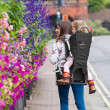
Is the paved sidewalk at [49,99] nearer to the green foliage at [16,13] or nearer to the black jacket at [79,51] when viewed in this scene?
the black jacket at [79,51]

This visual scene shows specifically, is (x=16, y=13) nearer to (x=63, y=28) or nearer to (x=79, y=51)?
(x=63, y=28)

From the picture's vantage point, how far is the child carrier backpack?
555 centimetres

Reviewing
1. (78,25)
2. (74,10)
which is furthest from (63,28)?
(74,10)

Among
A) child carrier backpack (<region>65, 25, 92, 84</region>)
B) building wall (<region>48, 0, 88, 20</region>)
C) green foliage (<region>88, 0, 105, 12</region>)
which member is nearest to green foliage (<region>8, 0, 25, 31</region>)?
child carrier backpack (<region>65, 25, 92, 84</region>)

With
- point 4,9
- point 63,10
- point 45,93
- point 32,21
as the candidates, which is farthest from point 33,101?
point 63,10

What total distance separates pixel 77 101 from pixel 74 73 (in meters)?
0.47

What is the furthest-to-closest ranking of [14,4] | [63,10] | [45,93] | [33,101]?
[63,10], [45,93], [33,101], [14,4]

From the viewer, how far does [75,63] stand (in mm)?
5621

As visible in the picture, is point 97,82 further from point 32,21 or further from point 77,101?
point 77,101

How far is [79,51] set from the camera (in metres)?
5.56

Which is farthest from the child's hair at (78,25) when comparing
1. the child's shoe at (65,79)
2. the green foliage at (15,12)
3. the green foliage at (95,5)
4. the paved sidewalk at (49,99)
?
the green foliage at (95,5)

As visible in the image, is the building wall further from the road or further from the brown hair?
the brown hair

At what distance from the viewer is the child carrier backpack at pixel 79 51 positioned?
5551 mm

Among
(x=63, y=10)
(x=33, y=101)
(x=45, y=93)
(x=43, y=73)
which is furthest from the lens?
(x=63, y=10)
